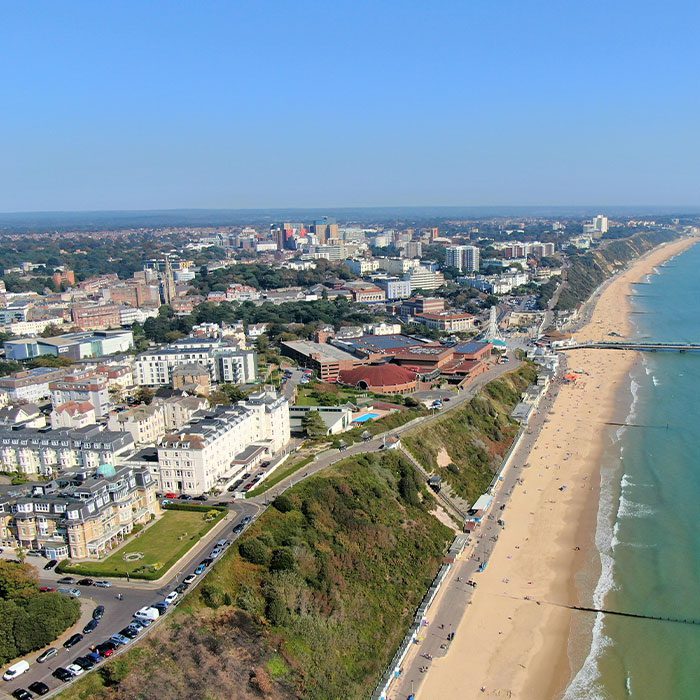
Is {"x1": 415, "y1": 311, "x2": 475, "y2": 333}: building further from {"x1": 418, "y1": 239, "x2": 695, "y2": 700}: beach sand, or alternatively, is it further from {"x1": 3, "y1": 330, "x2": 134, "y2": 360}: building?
{"x1": 3, "y1": 330, "x2": 134, "y2": 360}: building

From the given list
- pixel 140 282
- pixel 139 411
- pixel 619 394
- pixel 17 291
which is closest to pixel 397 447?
pixel 139 411

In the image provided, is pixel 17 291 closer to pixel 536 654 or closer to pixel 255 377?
pixel 255 377

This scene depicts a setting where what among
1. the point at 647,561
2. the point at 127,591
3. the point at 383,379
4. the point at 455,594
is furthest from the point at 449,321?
the point at 127,591

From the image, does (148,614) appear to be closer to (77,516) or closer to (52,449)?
(77,516)

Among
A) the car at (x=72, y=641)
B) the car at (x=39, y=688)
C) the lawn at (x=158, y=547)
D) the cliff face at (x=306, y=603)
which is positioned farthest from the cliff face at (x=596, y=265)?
the car at (x=39, y=688)

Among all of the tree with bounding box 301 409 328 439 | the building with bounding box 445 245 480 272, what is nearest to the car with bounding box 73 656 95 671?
the tree with bounding box 301 409 328 439

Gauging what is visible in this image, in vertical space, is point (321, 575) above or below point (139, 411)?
below
